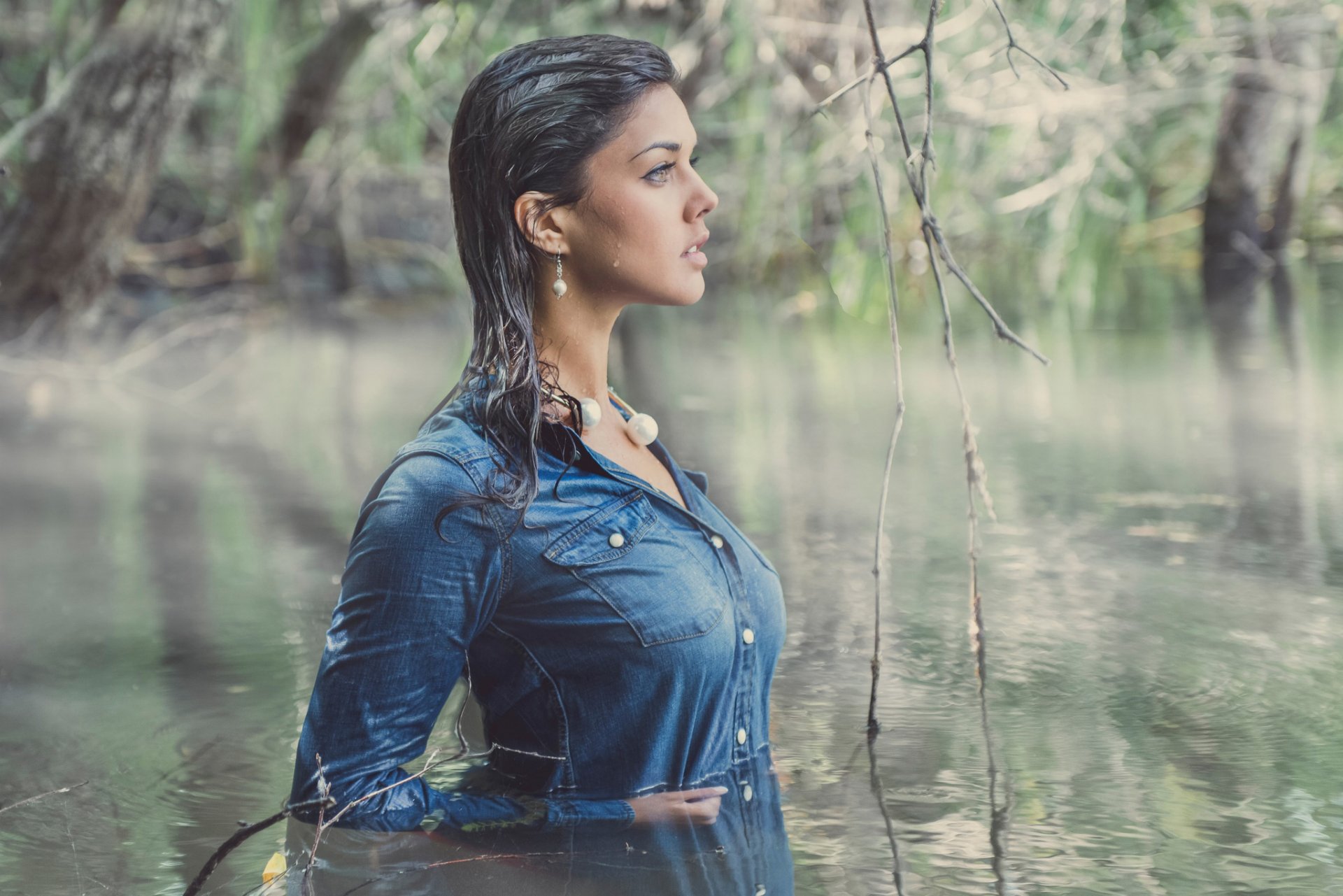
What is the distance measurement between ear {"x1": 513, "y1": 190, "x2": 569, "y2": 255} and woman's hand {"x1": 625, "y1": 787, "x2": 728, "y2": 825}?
2.07 ft

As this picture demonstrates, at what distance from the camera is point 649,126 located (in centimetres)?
175

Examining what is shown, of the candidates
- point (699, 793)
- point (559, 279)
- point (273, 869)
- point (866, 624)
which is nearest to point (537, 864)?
point (699, 793)

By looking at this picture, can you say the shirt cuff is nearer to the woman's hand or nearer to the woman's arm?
the woman's hand

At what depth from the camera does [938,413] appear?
5.14 meters

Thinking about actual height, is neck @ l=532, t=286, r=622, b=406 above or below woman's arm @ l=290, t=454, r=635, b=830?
above

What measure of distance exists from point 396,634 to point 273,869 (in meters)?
0.50

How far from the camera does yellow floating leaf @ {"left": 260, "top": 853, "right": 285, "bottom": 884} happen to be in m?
1.88

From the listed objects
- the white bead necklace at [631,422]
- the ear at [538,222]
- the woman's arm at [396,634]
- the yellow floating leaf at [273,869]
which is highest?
the ear at [538,222]

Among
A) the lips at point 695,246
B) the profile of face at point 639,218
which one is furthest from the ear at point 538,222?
the lips at point 695,246

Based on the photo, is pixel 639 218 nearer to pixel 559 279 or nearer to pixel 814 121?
pixel 559 279

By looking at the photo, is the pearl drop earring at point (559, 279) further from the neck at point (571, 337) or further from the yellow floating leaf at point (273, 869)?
the yellow floating leaf at point (273, 869)

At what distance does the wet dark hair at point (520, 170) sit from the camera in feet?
5.56

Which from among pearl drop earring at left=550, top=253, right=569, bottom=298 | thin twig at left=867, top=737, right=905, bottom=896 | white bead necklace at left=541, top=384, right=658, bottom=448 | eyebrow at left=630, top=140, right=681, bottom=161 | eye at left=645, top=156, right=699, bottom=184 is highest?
eyebrow at left=630, top=140, right=681, bottom=161

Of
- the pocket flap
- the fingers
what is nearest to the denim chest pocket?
the pocket flap
